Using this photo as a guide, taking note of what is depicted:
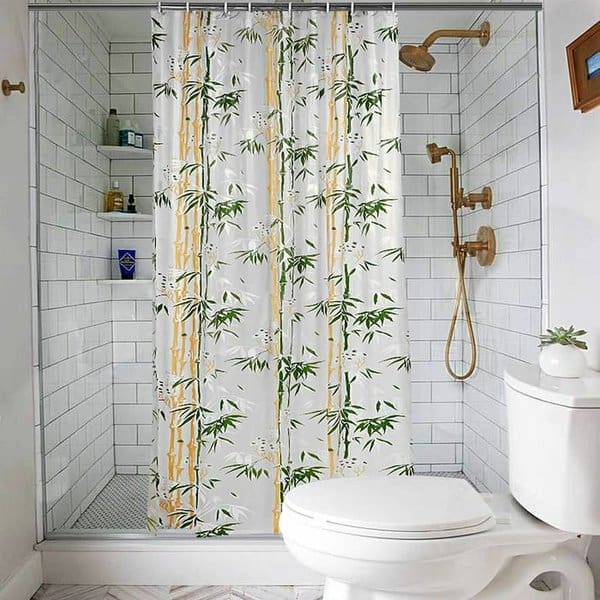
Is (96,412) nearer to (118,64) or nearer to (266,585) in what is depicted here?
(266,585)

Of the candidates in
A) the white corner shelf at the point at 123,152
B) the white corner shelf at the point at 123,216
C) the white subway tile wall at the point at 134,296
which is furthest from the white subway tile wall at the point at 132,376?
the white corner shelf at the point at 123,152

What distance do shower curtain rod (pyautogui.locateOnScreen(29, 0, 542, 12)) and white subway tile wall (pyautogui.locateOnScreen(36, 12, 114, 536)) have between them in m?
0.19

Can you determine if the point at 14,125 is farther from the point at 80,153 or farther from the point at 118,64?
the point at 118,64

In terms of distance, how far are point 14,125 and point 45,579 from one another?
1.55m

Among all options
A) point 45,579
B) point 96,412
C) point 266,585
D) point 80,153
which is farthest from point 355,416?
point 80,153

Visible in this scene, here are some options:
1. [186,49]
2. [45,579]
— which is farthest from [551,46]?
[45,579]

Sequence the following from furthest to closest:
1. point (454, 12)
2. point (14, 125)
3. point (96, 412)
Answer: point (96, 412)
point (454, 12)
point (14, 125)

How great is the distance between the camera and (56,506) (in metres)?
2.60

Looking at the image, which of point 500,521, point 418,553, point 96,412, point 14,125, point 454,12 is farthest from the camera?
point 96,412

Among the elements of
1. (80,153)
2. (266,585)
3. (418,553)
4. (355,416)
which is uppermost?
(80,153)

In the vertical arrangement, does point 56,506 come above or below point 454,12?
below

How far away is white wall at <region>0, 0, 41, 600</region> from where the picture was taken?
228cm

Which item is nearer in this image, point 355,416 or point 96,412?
point 355,416

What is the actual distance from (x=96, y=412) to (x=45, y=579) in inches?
23.6
